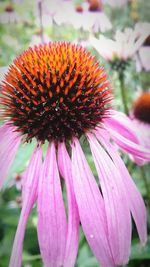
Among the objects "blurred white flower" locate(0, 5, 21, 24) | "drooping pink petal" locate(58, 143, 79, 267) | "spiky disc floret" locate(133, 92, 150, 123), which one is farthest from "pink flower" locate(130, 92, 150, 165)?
"blurred white flower" locate(0, 5, 21, 24)

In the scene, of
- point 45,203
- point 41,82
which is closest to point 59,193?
point 45,203

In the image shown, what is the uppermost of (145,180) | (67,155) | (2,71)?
(2,71)

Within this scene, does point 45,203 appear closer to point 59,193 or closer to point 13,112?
point 59,193

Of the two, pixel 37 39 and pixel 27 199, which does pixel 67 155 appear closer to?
pixel 27 199

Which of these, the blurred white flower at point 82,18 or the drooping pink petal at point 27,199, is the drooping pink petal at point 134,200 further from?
the blurred white flower at point 82,18

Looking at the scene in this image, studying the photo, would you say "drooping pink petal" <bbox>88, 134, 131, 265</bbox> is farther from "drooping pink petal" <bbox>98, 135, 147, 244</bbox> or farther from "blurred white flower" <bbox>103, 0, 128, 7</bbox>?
"blurred white flower" <bbox>103, 0, 128, 7</bbox>

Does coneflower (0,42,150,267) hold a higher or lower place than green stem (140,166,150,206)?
higher

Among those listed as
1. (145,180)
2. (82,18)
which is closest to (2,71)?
(82,18)
